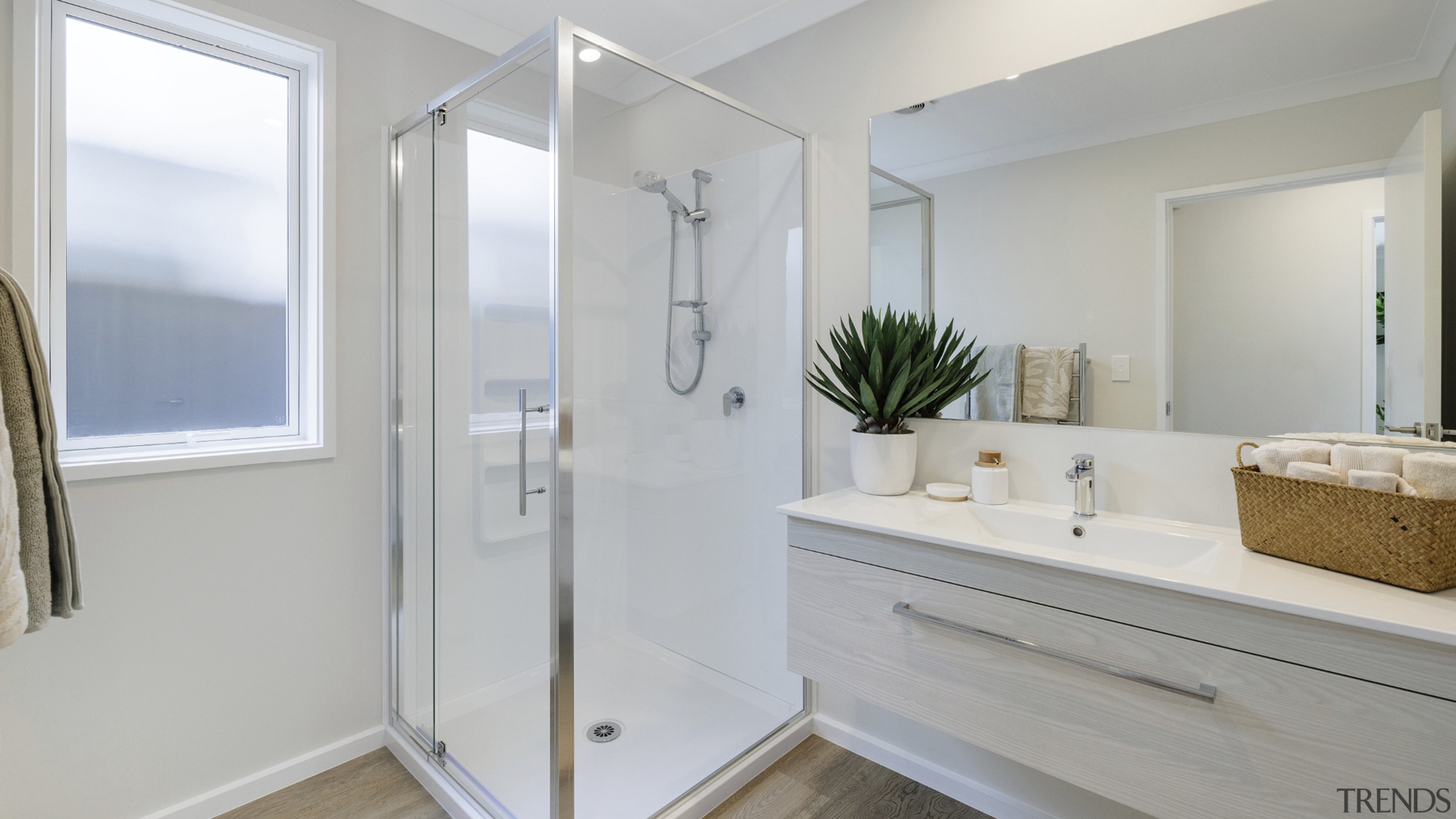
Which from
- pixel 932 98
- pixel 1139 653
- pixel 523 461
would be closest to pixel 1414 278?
pixel 1139 653

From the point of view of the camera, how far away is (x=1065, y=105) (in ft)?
5.14

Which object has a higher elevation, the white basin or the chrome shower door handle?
the chrome shower door handle

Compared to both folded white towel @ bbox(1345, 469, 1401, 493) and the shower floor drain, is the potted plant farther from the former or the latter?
the shower floor drain

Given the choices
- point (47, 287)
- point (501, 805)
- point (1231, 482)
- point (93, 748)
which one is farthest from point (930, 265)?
point (93, 748)

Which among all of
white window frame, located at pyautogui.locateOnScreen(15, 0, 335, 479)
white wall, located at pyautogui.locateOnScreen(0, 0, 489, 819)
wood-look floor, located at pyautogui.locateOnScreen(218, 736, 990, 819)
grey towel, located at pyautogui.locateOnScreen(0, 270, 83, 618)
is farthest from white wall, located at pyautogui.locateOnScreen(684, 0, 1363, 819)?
Answer: grey towel, located at pyautogui.locateOnScreen(0, 270, 83, 618)

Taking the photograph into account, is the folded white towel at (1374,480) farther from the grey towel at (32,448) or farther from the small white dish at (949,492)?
the grey towel at (32,448)

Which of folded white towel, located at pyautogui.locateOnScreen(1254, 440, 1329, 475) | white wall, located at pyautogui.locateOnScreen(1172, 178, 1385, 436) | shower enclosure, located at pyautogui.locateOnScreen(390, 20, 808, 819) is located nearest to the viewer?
folded white towel, located at pyautogui.locateOnScreen(1254, 440, 1329, 475)

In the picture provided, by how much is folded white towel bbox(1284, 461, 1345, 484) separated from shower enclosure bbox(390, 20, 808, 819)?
1.17 m

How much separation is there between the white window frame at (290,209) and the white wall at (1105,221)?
1.71m

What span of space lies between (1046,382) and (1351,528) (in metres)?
0.66

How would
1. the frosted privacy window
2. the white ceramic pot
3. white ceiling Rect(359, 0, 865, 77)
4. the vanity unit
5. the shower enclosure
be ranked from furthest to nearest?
white ceiling Rect(359, 0, 865, 77) → the white ceramic pot → the frosted privacy window → the shower enclosure → the vanity unit

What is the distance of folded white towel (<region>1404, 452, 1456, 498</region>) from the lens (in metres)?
0.99

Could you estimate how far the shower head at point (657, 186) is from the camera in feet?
5.25

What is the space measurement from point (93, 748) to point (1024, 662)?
2099 mm
